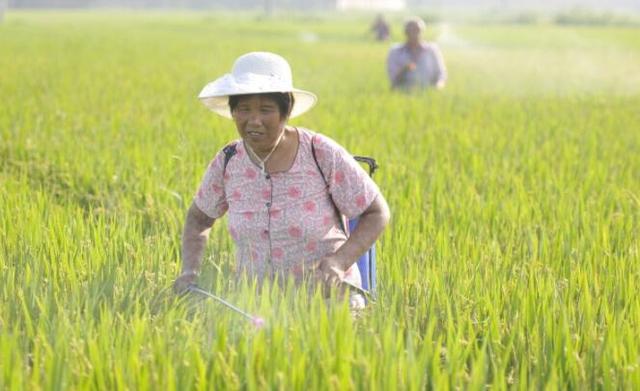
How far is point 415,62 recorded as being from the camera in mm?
9016

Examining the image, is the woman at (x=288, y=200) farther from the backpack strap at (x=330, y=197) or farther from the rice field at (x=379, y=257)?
the rice field at (x=379, y=257)

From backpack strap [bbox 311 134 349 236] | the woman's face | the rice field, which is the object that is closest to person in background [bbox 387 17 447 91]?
the rice field

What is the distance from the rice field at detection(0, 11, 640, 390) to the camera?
1.89 m

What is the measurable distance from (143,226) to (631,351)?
2.11 meters

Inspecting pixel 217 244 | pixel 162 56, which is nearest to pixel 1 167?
pixel 217 244

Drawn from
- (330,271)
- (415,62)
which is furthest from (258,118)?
(415,62)

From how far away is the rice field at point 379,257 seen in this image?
74.5 inches

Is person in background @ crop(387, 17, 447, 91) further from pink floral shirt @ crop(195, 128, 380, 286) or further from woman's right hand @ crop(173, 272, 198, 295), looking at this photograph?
woman's right hand @ crop(173, 272, 198, 295)

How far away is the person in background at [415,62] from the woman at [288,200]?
6.20m

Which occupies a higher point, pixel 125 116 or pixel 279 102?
pixel 279 102

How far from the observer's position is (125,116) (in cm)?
673

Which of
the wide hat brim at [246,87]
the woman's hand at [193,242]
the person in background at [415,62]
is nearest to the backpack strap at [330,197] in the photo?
the wide hat brim at [246,87]

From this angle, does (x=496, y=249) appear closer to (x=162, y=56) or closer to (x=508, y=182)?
(x=508, y=182)

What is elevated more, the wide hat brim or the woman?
the wide hat brim
